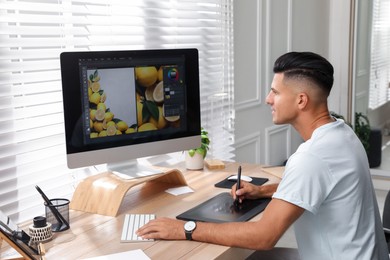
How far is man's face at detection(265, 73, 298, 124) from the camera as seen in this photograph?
156cm

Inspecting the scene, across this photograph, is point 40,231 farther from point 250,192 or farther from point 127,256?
point 250,192

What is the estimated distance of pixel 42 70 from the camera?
199cm

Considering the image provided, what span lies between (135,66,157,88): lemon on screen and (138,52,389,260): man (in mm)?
570

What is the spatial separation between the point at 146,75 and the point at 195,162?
64 centimetres

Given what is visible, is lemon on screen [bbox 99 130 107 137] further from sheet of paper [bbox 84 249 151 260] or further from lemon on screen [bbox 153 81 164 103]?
sheet of paper [bbox 84 249 151 260]

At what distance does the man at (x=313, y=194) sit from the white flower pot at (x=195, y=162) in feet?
2.74

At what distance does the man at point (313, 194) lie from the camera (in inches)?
56.2

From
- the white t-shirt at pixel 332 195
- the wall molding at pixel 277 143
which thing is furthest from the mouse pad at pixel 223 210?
the wall molding at pixel 277 143

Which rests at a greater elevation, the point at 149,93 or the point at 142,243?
the point at 149,93

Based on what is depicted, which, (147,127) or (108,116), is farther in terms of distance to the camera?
(147,127)

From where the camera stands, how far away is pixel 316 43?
450cm

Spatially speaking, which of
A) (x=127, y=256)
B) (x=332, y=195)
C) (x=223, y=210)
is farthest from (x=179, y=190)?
(x=332, y=195)

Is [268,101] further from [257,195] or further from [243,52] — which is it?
[243,52]

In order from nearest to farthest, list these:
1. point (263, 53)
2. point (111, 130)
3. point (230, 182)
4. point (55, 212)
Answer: point (55, 212)
point (111, 130)
point (230, 182)
point (263, 53)
